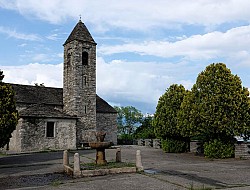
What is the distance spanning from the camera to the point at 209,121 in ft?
58.9

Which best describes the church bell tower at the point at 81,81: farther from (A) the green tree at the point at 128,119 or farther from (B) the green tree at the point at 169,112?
(A) the green tree at the point at 128,119

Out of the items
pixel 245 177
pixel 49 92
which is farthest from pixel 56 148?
pixel 245 177

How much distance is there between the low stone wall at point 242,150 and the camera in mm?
18281

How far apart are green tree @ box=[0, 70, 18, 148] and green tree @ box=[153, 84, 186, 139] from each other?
1169 centimetres

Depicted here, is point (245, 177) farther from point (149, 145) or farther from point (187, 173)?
point (149, 145)

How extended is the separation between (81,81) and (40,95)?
5207 mm

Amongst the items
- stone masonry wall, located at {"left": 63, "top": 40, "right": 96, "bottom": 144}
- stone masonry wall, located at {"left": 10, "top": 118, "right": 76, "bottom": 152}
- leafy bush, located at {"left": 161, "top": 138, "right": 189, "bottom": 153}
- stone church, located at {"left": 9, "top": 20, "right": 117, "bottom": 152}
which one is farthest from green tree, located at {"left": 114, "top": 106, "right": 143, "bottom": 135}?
leafy bush, located at {"left": 161, "top": 138, "right": 189, "bottom": 153}

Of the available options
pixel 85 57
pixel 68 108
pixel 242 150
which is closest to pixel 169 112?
pixel 242 150

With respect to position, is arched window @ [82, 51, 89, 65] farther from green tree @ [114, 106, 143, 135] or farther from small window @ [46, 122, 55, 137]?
green tree @ [114, 106, 143, 135]

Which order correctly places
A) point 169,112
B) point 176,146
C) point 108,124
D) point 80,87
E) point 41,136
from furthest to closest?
point 108,124 → point 80,87 → point 41,136 → point 176,146 → point 169,112

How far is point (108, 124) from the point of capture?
123 feet

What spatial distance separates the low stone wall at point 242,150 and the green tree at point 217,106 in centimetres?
63

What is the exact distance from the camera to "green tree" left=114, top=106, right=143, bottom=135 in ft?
208

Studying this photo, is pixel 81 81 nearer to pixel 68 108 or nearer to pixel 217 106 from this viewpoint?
pixel 68 108
